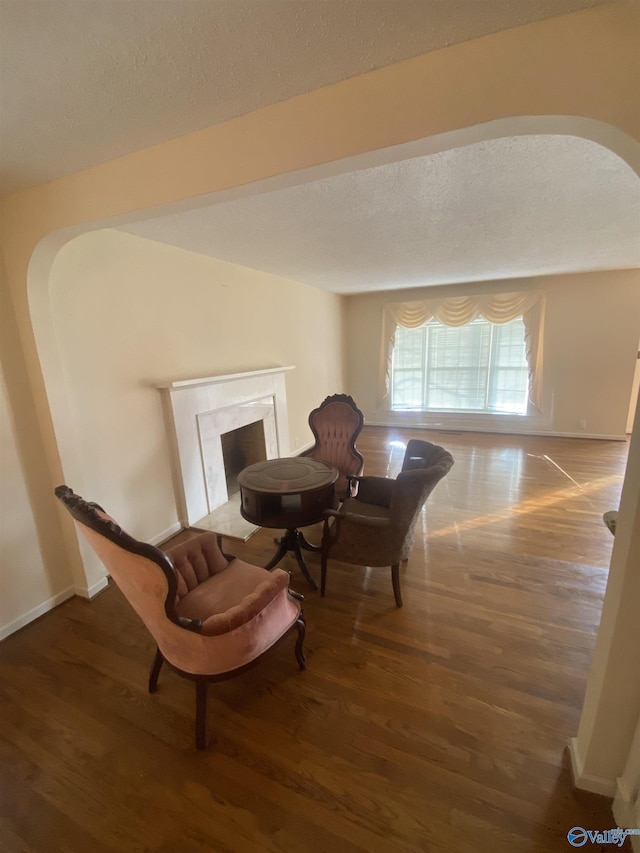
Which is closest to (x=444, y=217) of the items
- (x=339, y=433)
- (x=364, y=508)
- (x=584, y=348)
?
(x=339, y=433)

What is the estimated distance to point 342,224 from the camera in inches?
103

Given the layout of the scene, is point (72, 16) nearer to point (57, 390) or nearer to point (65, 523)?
point (57, 390)

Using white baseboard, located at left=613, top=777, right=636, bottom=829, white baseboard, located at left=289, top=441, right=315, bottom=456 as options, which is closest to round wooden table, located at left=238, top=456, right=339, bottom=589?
white baseboard, located at left=613, top=777, right=636, bottom=829

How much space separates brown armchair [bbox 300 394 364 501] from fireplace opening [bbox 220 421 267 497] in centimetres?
104

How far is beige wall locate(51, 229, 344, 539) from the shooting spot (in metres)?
2.34

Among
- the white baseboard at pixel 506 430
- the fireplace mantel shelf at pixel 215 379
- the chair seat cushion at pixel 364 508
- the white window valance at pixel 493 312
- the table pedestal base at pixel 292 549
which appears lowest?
the white baseboard at pixel 506 430

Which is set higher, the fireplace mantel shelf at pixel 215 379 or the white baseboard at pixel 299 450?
the fireplace mantel shelf at pixel 215 379

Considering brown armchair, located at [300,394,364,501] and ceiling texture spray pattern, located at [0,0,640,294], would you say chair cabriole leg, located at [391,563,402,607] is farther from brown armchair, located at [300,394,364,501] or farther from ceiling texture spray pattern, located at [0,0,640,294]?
ceiling texture spray pattern, located at [0,0,640,294]

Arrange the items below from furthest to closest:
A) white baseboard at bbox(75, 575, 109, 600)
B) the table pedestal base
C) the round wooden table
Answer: the table pedestal base → white baseboard at bbox(75, 575, 109, 600) → the round wooden table

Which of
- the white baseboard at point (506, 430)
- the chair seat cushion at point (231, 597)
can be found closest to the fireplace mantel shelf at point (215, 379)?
the chair seat cushion at point (231, 597)

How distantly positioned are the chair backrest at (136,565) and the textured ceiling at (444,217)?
1955mm

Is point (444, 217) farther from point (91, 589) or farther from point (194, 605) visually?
point (91, 589)

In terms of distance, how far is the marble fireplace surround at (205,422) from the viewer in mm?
3055

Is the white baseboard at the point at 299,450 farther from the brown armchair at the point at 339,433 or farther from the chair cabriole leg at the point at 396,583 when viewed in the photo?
the chair cabriole leg at the point at 396,583
